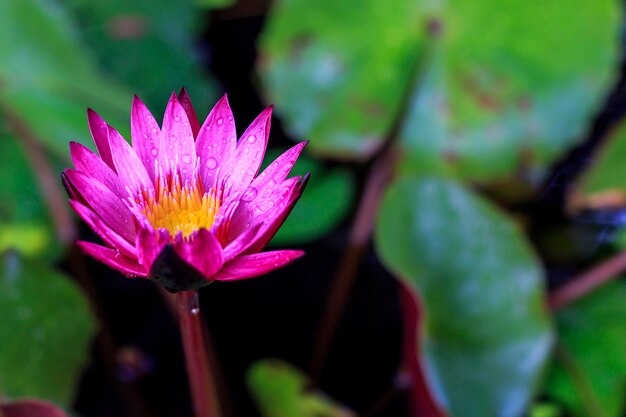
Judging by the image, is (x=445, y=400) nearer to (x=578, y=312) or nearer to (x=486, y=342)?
(x=486, y=342)

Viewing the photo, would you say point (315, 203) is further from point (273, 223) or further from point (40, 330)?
point (273, 223)

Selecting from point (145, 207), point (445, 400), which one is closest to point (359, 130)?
point (445, 400)

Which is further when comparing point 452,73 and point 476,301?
point 452,73

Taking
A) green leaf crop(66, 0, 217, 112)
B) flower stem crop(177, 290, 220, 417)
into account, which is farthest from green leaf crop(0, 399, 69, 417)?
green leaf crop(66, 0, 217, 112)

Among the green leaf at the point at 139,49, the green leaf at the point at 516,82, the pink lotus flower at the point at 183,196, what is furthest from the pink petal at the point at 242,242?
the green leaf at the point at 139,49

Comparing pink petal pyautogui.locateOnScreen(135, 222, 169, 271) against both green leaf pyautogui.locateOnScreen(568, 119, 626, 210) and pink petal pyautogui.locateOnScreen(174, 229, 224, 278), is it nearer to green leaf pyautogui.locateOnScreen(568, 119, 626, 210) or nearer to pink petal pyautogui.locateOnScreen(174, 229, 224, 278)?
pink petal pyautogui.locateOnScreen(174, 229, 224, 278)

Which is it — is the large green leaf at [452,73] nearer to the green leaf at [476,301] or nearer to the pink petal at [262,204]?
the green leaf at [476,301]

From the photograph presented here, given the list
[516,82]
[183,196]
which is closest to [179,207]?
[183,196]
